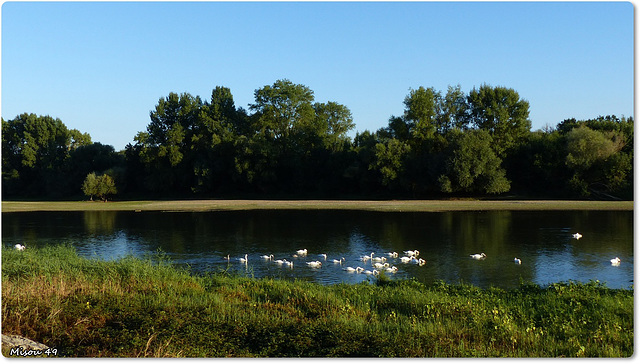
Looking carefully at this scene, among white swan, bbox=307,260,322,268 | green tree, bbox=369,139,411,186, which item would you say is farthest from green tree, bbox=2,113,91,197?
white swan, bbox=307,260,322,268

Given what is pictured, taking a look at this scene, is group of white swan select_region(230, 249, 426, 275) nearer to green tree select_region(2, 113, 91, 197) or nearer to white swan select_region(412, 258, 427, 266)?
white swan select_region(412, 258, 427, 266)

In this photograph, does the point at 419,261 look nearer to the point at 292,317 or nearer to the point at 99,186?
the point at 292,317

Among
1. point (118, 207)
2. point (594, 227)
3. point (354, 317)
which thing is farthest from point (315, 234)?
point (118, 207)

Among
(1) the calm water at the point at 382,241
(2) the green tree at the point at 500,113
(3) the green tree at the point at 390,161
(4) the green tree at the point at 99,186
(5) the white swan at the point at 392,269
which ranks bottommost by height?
(1) the calm water at the point at 382,241

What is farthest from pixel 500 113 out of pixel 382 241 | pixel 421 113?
pixel 382 241

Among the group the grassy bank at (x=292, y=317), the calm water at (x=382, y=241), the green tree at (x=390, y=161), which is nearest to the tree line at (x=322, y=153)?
the green tree at (x=390, y=161)

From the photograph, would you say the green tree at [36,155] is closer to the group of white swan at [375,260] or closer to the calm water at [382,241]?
the calm water at [382,241]

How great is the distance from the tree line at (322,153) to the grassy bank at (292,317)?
187 ft

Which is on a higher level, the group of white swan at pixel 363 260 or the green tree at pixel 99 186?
the green tree at pixel 99 186

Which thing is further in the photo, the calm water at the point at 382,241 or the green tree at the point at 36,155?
the green tree at the point at 36,155

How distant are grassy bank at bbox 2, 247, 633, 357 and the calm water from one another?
390cm

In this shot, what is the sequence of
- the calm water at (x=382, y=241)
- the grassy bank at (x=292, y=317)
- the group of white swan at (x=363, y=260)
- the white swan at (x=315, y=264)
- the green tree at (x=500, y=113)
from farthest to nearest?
the green tree at (x=500, y=113) < the white swan at (x=315, y=264) < the group of white swan at (x=363, y=260) < the calm water at (x=382, y=241) < the grassy bank at (x=292, y=317)

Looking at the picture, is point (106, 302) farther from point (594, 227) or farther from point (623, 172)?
point (623, 172)

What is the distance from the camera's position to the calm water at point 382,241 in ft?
67.7
